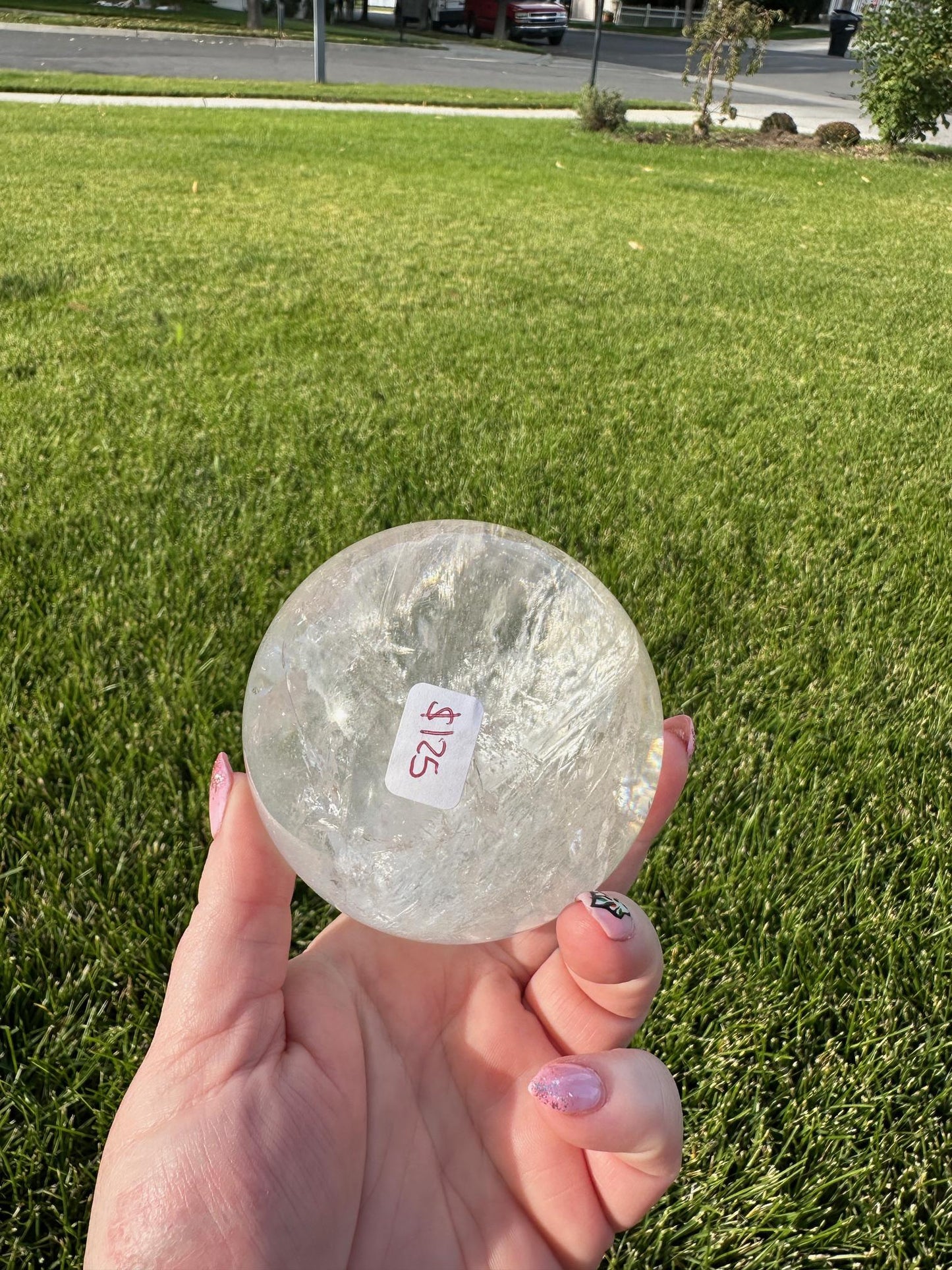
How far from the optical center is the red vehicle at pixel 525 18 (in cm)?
3228

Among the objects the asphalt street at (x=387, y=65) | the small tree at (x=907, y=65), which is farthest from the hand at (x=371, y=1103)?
the asphalt street at (x=387, y=65)

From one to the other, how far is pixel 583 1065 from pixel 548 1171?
25cm

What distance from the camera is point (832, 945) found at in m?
2.06

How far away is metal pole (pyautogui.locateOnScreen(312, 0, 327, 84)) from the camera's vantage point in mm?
14609

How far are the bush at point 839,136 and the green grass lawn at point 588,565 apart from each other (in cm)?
768

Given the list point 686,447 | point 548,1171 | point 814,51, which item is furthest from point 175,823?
point 814,51

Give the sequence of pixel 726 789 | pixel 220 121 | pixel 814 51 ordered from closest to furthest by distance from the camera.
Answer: pixel 726 789 < pixel 220 121 < pixel 814 51

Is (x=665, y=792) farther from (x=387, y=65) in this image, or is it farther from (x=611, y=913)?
(x=387, y=65)

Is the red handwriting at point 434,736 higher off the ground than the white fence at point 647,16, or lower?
lower

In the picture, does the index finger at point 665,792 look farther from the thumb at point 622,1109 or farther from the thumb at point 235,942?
the thumb at point 235,942

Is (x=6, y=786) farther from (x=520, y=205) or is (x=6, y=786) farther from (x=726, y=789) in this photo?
(x=520, y=205)

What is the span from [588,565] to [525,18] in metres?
36.4

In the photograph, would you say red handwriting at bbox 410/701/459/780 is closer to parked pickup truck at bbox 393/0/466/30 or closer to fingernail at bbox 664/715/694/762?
fingernail at bbox 664/715/694/762

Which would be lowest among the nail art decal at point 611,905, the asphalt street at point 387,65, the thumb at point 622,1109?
the thumb at point 622,1109
